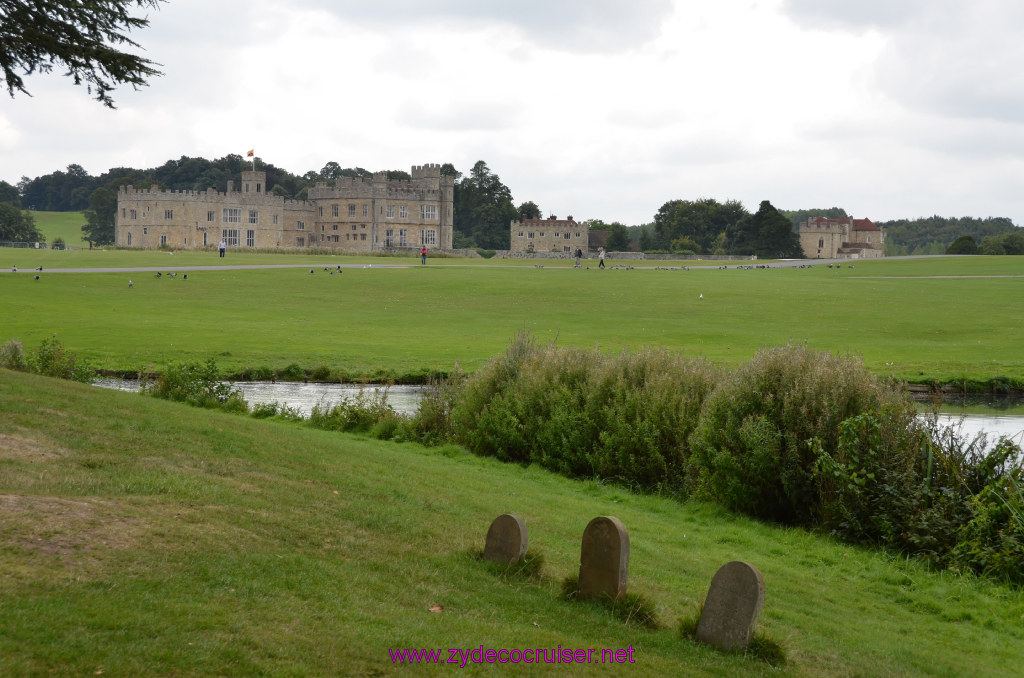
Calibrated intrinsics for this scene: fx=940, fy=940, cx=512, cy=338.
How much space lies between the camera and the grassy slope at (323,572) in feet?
19.3

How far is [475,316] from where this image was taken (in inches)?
1565

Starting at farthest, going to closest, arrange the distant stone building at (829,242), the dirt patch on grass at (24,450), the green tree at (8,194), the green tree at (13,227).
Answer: the green tree at (8,194), the distant stone building at (829,242), the green tree at (13,227), the dirt patch on grass at (24,450)

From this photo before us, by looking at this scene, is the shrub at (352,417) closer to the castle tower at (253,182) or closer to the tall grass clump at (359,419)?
the tall grass clump at (359,419)

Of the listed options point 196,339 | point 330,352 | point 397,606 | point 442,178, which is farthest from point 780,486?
point 442,178

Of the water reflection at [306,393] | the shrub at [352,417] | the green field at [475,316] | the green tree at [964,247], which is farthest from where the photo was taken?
the green tree at [964,247]

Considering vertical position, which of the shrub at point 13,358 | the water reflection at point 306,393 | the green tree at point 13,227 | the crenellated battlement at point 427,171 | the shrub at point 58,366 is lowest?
the water reflection at point 306,393

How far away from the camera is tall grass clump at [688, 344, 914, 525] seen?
13.6 meters

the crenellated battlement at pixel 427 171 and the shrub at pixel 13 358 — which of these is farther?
the crenellated battlement at pixel 427 171

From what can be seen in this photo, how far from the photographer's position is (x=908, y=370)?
1058 inches

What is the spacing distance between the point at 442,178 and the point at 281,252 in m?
36.2

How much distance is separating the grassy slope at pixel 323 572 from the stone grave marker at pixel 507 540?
0.19 metres

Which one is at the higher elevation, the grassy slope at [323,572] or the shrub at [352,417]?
the grassy slope at [323,572]

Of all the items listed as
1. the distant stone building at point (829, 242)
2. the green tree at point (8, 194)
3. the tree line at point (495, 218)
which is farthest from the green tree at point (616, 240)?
the green tree at point (8, 194)

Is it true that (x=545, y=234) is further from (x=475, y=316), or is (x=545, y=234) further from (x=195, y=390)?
(x=195, y=390)
